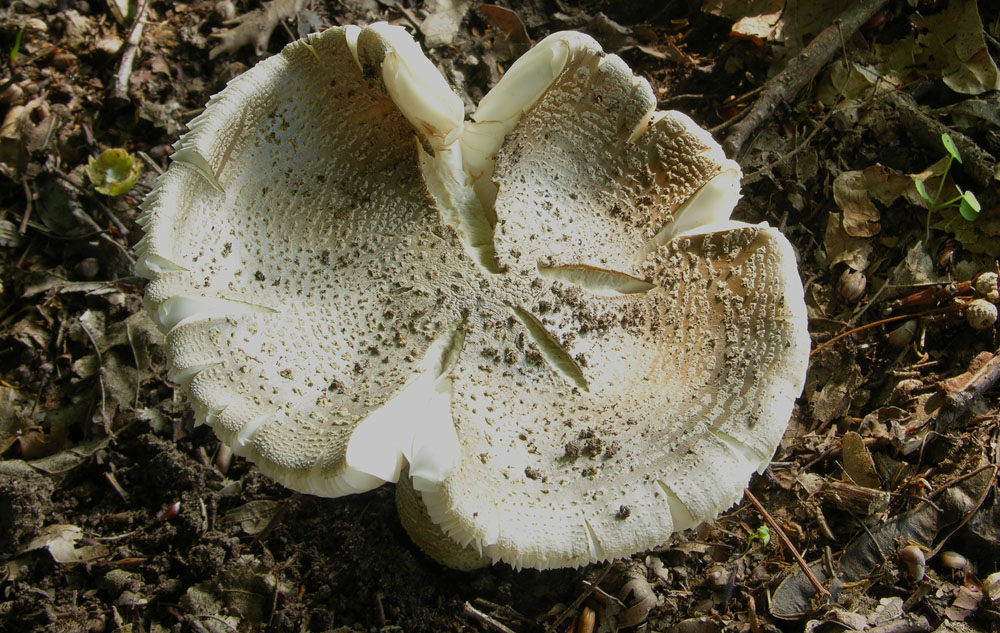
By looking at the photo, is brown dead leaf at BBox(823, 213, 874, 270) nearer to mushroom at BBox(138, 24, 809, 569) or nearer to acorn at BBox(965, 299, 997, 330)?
acorn at BBox(965, 299, 997, 330)

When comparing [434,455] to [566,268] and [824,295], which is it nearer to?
[566,268]

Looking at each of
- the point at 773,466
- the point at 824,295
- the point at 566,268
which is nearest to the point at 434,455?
the point at 566,268

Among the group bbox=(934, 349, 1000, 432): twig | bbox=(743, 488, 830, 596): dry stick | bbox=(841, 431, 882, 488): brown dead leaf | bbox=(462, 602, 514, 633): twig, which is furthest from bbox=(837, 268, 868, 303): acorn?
bbox=(462, 602, 514, 633): twig

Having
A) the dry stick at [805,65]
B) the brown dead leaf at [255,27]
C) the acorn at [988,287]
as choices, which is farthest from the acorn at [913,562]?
the brown dead leaf at [255,27]

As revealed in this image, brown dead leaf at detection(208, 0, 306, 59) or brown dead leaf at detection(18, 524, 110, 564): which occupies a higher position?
brown dead leaf at detection(208, 0, 306, 59)

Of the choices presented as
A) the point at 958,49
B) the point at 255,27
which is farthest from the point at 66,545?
the point at 958,49

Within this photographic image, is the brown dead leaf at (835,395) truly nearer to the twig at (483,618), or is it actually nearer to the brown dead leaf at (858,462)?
the brown dead leaf at (858,462)
